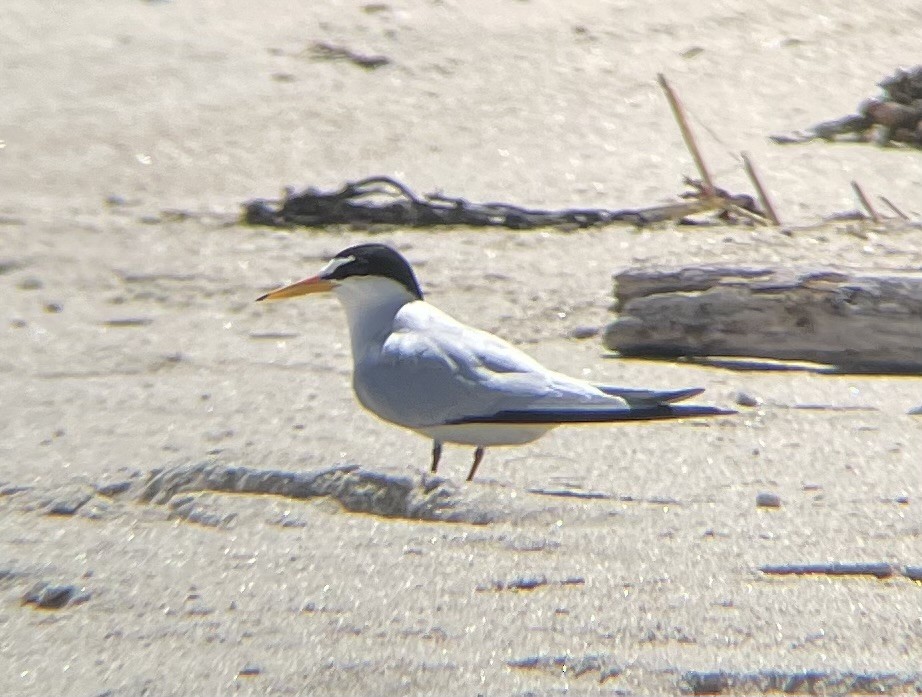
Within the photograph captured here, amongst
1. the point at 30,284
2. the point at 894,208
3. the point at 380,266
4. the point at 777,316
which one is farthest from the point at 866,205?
the point at 30,284

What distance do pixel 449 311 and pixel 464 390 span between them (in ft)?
4.05

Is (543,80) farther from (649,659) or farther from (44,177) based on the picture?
(649,659)

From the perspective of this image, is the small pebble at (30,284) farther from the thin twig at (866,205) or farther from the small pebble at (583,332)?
the thin twig at (866,205)

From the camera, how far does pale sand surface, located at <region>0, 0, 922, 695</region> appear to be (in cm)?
284

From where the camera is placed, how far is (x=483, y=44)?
746 centimetres

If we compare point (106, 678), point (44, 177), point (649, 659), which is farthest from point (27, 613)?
point (44, 177)

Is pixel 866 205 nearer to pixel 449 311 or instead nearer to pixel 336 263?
pixel 449 311

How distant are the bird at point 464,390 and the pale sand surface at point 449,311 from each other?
Answer: 0.12 meters

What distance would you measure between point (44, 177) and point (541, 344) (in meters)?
2.38

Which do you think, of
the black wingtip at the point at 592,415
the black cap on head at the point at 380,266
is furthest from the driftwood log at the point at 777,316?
the black wingtip at the point at 592,415

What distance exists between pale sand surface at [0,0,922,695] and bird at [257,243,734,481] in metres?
0.12

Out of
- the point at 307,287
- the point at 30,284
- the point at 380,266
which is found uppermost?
the point at 380,266

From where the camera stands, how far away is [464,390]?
12.4ft

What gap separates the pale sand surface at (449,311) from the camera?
284cm
